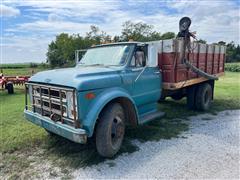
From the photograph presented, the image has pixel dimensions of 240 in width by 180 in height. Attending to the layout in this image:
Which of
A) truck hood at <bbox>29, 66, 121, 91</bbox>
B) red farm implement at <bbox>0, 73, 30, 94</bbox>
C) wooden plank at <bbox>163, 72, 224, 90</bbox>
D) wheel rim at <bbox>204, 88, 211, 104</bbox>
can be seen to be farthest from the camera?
red farm implement at <bbox>0, 73, 30, 94</bbox>

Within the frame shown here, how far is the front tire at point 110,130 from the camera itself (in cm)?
395

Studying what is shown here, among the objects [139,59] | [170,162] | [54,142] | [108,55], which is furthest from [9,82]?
[170,162]

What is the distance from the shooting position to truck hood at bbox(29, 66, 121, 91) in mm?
3698

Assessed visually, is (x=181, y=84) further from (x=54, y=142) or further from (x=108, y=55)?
(x=54, y=142)

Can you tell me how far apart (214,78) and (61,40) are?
39591 mm

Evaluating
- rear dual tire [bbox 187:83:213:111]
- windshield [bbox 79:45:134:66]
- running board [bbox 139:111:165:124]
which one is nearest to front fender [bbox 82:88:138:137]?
windshield [bbox 79:45:134:66]

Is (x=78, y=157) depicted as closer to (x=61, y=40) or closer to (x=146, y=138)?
A: (x=146, y=138)

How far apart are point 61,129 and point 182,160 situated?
6.84ft

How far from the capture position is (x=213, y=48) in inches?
306

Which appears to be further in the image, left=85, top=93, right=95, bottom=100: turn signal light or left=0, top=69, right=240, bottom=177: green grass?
left=0, top=69, right=240, bottom=177: green grass

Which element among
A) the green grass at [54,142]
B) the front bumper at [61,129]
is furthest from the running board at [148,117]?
the front bumper at [61,129]

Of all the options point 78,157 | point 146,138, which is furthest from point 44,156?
point 146,138

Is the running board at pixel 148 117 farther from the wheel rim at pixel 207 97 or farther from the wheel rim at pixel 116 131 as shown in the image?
the wheel rim at pixel 207 97

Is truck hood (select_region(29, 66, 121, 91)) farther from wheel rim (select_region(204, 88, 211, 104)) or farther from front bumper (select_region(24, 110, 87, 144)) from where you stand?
wheel rim (select_region(204, 88, 211, 104))
